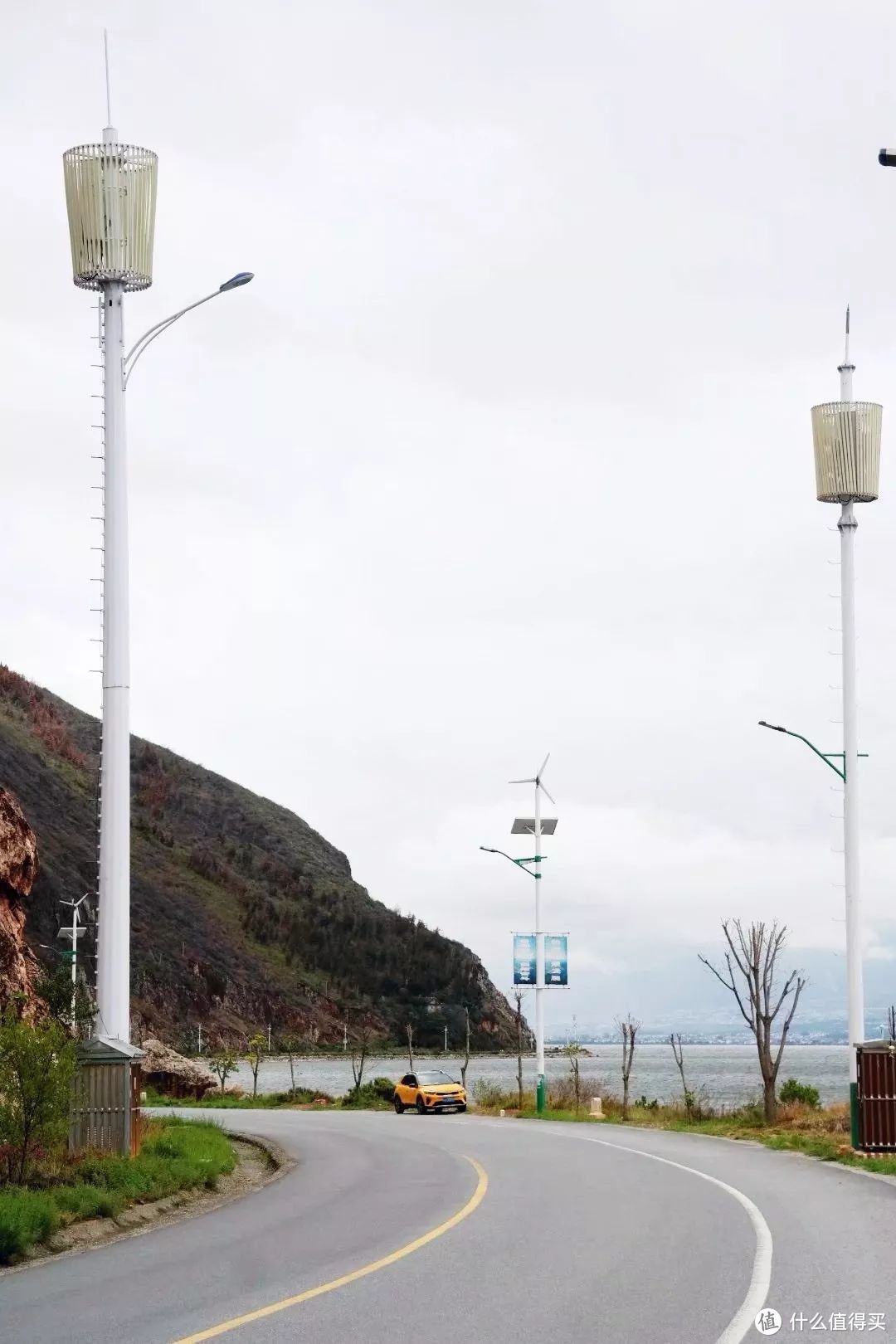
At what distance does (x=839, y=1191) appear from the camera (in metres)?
18.0

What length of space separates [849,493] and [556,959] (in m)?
24.9

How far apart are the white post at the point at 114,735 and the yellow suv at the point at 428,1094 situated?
28.3 meters

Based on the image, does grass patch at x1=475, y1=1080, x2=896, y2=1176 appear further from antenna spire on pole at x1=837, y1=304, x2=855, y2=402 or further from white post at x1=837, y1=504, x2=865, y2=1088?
antenna spire on pole at x1=837, y1=304, x2=855, y2=402

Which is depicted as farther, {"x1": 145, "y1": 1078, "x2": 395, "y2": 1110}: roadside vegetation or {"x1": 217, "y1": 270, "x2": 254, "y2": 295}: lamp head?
{"x1": 145, "y1": 1078, "x2": 395, "y2": 1110}: roadside vegetation

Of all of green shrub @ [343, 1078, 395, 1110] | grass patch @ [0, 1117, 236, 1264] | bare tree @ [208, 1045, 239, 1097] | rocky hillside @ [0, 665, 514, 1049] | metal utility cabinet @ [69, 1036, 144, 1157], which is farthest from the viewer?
rocky hillside @ [0, 665, 514, 1049]

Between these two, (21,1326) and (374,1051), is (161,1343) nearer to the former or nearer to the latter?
(21,1326)

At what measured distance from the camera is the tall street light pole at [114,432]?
792 inches

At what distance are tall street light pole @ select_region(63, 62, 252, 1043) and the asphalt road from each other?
3615 millimetres

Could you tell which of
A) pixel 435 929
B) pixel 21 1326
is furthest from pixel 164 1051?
pixel 435 929

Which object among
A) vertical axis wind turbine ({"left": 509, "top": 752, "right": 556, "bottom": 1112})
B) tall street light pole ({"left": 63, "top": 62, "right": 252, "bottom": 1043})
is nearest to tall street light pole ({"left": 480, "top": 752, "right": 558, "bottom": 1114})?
vertical axis wind turbine ({"left": 509, "top": 752, "right": 556, "bottom": 1112})

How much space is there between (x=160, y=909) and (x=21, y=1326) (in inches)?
4649

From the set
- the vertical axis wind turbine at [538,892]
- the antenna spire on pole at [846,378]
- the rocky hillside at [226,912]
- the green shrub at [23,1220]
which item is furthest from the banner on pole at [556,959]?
the rocky hillside at [226,912]

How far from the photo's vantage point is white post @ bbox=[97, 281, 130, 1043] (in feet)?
65.9

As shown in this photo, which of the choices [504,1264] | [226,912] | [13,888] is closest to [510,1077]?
[226,912]
